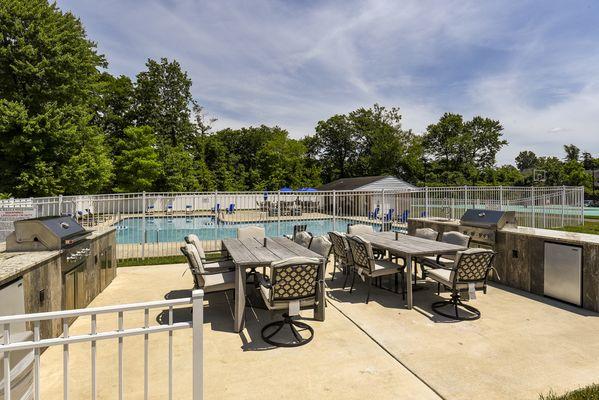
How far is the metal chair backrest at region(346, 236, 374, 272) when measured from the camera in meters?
4.96

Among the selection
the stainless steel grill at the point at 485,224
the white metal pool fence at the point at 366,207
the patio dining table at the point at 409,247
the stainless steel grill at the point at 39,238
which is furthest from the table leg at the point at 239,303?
the white metal pool fence at the point at 366,207

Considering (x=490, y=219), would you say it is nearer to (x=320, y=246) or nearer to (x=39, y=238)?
(x=320, y=246)

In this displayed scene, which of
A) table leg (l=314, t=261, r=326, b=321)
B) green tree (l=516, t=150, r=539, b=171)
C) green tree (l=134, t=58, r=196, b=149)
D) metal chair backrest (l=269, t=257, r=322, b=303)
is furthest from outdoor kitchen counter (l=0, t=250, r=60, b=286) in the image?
green tree (l=516, t=150, r=539, b=171)

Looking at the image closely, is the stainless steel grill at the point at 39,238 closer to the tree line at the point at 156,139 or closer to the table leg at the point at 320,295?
→ the table leg at the point at 320,295

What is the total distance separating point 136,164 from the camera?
2314 centimetres

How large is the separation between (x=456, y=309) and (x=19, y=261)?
5.30 m

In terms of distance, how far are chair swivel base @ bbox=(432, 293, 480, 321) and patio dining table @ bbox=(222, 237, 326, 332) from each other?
1.80m

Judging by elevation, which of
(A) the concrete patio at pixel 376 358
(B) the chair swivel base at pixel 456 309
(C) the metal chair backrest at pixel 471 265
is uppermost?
(C) the metal chair backrest at pixel 471 265

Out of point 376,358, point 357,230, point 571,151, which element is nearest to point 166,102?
point 357,230

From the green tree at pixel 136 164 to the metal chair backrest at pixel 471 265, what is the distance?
23.2 metres

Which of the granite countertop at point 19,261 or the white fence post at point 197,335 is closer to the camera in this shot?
the white fence post at point 197,335

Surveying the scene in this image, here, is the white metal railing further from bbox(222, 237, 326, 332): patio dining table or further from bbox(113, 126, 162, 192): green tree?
bbox(113, 126, 162, 192): green tree

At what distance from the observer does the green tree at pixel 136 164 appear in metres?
23.2

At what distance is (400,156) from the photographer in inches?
1528
